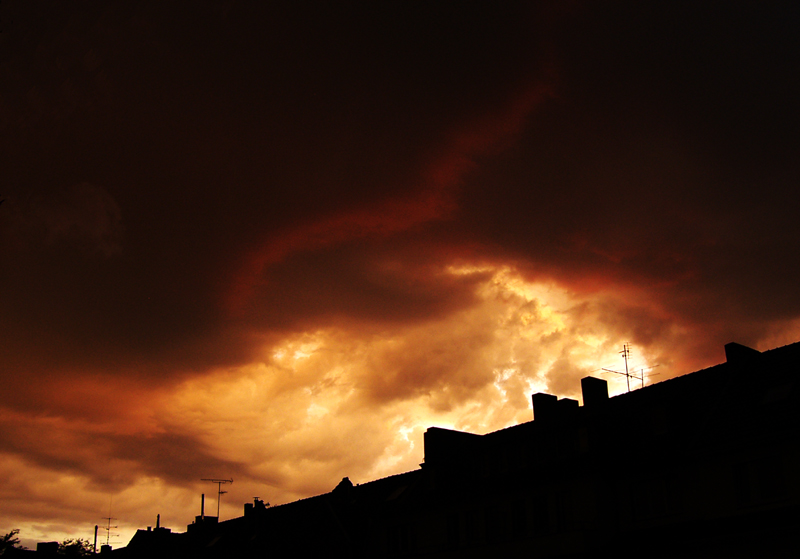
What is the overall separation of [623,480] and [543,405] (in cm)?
990

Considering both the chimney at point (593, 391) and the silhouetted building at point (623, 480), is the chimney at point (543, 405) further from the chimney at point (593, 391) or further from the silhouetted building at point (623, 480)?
the chimney at point (593, 391)

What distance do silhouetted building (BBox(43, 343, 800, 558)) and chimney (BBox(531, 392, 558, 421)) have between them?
9 cm

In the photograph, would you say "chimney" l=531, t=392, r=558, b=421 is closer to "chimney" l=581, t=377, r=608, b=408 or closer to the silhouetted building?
the silhouetted building

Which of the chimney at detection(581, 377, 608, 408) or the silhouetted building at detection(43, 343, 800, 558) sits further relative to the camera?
the chimney at detection(581, 377, 608, 408)

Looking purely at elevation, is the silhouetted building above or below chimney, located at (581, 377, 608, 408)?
below

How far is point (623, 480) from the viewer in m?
39.7

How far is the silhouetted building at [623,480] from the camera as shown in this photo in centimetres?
3275

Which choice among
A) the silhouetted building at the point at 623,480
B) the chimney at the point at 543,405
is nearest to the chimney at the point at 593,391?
the silhouetted building at the point at 623,480

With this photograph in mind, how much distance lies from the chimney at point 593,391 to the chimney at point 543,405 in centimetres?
271

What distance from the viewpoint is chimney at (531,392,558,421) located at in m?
48.5

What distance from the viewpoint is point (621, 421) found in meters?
41.9

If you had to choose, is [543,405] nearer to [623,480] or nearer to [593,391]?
[593,391]

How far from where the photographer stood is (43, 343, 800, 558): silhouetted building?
32750mm

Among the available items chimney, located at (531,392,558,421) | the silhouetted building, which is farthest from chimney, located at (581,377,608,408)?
chimney, located at (531,392,558,421)
